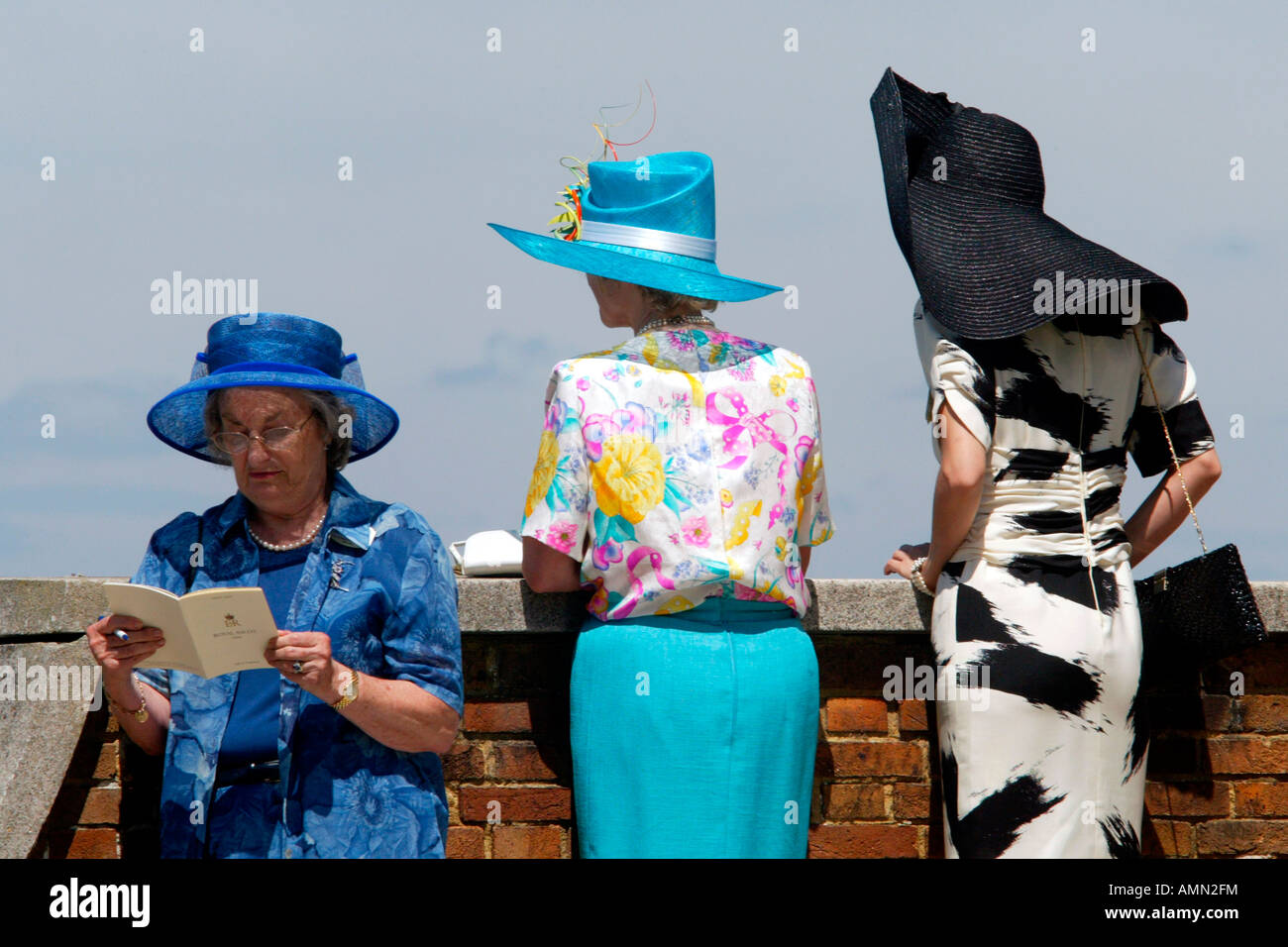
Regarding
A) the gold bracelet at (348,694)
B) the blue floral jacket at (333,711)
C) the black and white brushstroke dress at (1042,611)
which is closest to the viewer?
the gold bracelet at (348,694)

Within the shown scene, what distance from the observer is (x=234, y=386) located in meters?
3.48

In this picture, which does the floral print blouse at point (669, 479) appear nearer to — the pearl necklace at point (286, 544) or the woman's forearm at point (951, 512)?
the woman's forearm at point (951, 512)

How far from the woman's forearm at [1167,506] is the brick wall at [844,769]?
701 mm

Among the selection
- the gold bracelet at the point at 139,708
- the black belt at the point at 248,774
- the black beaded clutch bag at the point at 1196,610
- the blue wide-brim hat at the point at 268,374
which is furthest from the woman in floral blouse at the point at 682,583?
the black beaded clutch bag at the point at 1196,610

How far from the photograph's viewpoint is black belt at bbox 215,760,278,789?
11.0 ft

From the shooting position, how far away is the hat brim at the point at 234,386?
346 centimetres

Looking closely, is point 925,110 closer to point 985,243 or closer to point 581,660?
point 985,243

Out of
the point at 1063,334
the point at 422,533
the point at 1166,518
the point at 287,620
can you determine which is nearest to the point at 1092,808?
the point at 1166,518

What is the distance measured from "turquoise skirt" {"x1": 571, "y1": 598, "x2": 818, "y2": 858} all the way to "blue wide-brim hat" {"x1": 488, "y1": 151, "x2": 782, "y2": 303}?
0.89 meters

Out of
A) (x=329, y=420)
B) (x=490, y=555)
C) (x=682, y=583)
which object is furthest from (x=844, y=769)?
(x=329, y=420)

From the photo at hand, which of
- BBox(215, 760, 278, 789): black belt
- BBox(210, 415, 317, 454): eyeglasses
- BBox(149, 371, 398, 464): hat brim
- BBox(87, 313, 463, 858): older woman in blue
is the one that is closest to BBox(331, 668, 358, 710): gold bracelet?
BBox(87, 313, 463, 858): older woman in blue

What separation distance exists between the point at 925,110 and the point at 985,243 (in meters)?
0.47

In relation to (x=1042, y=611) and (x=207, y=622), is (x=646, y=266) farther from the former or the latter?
(x=207, y=622)

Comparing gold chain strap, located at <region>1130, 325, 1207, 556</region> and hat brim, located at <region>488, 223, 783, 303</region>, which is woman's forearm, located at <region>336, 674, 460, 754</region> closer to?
hat brim, located at <region>488, 223, 783, 303</region>
